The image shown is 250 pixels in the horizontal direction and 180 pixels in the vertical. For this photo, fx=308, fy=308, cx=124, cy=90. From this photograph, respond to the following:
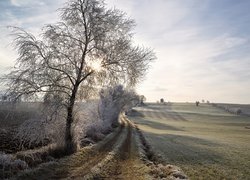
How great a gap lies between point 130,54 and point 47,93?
8.04 meters

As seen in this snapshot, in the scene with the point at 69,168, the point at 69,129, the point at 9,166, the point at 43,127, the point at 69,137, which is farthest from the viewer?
the point at 69,129

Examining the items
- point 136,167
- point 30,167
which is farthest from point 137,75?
point 30,167

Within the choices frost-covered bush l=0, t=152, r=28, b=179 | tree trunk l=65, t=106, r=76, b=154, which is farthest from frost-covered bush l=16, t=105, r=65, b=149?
frost-covered bush l=0, t=152, r=28, b=179

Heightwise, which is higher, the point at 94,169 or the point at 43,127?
the point at 43,127

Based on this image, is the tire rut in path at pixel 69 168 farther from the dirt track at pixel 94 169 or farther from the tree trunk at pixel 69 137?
the tree trunk at pixel 69 137

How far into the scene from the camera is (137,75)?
2814 centimetres

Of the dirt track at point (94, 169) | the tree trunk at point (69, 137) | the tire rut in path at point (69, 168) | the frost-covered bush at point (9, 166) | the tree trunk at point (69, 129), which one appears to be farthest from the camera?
the tree trunk at point (69, 129)

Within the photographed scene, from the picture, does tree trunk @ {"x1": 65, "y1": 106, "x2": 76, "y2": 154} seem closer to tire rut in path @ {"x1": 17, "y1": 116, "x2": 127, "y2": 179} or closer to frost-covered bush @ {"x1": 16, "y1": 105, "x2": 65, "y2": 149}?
frost-covered bush @ {"x1": 16, "y1": 105, "x2": 65, "y2": 149}

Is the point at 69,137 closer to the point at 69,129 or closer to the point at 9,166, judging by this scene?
the point at 69,129

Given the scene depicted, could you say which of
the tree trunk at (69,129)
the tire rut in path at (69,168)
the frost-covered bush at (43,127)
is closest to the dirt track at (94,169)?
the tire rut in path at (69,168)

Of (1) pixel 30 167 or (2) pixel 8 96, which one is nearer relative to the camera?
(1) pixel 30 167

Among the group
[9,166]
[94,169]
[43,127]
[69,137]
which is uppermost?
[43,127]

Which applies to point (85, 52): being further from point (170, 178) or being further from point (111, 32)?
point (170, 178)

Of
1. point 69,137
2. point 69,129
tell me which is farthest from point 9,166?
point 69,129
